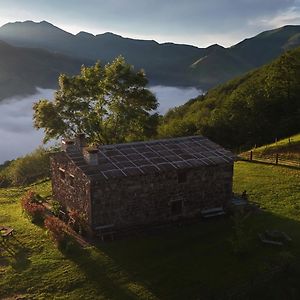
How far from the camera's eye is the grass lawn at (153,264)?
59.0ft

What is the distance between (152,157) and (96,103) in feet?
78.4

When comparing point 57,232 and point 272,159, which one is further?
point 272,159

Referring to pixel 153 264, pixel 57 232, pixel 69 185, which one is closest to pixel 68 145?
pixel 69 185

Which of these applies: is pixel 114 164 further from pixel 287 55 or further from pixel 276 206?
pixel 287 55

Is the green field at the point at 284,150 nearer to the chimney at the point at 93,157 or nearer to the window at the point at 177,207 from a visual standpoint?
the window at the point at 177,207

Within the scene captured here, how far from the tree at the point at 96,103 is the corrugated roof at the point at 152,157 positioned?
18.7 m

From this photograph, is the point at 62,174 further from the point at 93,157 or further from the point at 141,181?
the point at 141,181

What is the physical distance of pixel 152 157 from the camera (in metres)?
26.1

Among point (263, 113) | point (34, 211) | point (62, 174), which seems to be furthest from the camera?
point (263, 113)

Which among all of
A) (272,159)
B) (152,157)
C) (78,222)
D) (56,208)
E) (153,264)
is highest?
(152,157)

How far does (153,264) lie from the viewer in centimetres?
2025

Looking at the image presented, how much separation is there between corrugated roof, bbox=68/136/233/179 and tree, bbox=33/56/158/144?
1873 centimetres

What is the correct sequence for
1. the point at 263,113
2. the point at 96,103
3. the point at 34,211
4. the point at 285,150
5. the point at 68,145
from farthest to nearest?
the point at 263,113
the point at 96,103
the point at 285,150
the point at 34,211
the point at 68,145

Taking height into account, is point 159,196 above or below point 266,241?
above
